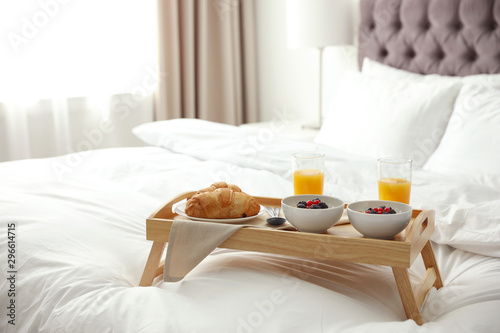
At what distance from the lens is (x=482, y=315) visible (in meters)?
0.96

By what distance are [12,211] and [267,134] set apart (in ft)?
3.66

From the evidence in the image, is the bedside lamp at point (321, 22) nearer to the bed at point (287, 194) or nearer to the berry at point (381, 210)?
the bed at point (287, 194)

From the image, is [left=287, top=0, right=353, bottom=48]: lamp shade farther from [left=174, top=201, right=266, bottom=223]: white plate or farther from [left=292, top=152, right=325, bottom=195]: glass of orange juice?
[left=174, top=201, right=266, bottom=223]: white plate

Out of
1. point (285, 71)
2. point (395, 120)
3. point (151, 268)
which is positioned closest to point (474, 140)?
point (395, 120)

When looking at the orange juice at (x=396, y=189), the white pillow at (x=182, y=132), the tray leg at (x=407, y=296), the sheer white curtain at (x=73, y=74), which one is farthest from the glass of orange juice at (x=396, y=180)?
the sheer white curtain at (x=73, y=74)

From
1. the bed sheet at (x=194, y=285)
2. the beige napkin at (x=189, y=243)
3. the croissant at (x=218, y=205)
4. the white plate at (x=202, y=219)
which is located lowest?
the bed sheet at (x=194, y=285)

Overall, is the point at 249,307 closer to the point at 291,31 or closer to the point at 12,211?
the point at 12,211

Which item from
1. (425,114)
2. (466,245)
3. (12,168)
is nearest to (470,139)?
(425,114)

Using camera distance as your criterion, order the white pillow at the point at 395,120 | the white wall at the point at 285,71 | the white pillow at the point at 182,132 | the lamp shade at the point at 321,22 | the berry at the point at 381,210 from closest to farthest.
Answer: the berry at the point at 381,210
the white pillow at the point at 395,120
the white pillow at the point at 182,132
the lamp shade at the point at 321,22
the white wall at the point at 285,71

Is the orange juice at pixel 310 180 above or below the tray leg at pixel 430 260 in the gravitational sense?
above

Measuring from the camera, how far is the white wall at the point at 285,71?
349 centimetres

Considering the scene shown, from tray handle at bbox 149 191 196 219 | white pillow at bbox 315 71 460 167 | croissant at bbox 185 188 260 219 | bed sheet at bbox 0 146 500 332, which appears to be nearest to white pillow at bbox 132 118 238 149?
white pillow at bbox 315 71 460 167

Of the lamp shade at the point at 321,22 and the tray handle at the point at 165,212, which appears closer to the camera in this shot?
the tray handle at the point at 165,212

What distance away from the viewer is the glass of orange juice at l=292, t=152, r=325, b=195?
4.38ft
